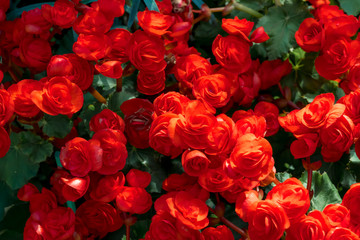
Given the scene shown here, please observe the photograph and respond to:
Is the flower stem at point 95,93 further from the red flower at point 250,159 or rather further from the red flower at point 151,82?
the red flower at point 250,159

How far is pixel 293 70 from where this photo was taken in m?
1.16

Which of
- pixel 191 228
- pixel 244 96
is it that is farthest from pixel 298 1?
pixel 191 228

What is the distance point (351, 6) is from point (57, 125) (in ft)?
2.50

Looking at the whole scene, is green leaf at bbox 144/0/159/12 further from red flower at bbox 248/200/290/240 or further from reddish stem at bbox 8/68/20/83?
red flower at bbox 248/200/290/240

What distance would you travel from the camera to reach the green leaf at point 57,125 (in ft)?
3.07

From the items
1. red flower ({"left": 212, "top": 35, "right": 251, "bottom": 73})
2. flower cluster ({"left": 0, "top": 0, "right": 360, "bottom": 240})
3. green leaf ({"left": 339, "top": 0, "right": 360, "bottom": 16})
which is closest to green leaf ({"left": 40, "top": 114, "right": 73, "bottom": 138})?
flower cluster ({"left": 0, "top": 0, "right": 360, "bottom": 240})

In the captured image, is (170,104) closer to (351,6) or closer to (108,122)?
(108,122)

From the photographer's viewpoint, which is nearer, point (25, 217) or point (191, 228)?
point (191, 228)

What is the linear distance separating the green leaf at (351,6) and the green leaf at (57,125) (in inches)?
28.3

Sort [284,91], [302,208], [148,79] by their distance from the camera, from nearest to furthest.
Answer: [302,208] < [148,79] < [284,91]

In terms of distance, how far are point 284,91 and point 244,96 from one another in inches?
4.6

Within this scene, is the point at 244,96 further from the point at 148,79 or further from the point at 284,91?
the point at 148,79

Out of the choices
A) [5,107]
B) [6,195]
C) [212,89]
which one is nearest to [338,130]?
[212,89]

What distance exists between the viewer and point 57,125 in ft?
3.09
